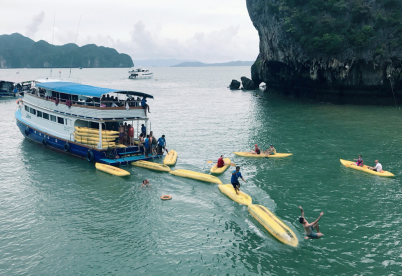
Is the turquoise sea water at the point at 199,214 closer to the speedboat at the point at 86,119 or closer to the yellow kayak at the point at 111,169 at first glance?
the yellow kayak at the point at 111,169

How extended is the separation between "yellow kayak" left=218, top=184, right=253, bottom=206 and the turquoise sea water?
1.40 feet

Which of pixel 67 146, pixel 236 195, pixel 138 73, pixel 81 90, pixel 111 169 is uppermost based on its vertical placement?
pixel 138 73

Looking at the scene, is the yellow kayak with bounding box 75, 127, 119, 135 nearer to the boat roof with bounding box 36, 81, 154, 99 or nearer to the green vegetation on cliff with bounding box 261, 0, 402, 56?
the boat roof with bounding box 36, 81, 154, 99

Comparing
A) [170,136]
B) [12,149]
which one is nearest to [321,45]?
[170,136]

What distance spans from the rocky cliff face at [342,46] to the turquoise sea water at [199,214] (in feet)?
82.0

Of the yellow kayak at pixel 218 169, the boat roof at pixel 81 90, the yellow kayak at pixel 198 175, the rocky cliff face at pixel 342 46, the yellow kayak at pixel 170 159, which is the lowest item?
the yellow kayak at pixel 198 175

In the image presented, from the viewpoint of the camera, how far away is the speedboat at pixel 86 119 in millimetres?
28625

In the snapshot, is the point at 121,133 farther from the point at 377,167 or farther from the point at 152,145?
the point at 377,167

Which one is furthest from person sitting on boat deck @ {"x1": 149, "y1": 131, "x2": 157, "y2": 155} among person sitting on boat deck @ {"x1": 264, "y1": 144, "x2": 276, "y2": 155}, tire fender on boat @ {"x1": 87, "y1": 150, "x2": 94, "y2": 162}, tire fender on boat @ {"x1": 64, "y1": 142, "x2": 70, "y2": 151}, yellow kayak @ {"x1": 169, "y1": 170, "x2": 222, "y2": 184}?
person sitting on boat deck @ {"x1": 264, "y1": 144, "x2": 276, "y2": 155}

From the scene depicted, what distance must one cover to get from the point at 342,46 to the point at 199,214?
161 feet

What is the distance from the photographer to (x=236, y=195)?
69.0 ft

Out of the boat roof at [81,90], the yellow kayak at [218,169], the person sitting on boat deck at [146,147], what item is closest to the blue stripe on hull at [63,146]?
the person sitting on boat deck at [146,147]

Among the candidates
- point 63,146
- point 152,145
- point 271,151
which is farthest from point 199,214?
point 63,146

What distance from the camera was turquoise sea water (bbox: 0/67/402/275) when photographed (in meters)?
14.6
